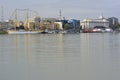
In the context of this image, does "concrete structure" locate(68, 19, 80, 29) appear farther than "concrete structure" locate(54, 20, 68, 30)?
Yes

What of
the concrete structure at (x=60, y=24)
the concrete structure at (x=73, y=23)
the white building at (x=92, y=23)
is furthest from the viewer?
the white building at (x=92, y=23)

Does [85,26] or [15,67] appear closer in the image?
[15,67]

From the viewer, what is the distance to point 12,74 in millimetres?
12898

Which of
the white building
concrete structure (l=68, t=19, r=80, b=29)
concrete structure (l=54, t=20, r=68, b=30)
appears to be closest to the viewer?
concrete structure (l=54, t=20, r=68, b=30)

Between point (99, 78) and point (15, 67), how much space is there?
15.5ft

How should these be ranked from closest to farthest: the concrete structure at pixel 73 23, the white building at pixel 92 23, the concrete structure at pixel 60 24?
1. the concrete structure at pixel 60 24
2. the concrete structure at pixel 73 23
3. the white building at pixel 92 23

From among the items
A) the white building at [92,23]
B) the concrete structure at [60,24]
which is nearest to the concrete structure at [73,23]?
the concrete structure at [60,24]

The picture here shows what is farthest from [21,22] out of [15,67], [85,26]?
[15,67]

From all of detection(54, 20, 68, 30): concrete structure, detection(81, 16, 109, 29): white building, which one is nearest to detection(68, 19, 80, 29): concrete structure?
detection(54, 20, 68, 30): concrete structure

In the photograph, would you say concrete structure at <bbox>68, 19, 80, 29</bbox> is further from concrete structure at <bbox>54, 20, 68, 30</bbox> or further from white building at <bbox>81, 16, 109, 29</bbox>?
white building at <bbox>81, 16, 109, 29</bbox>

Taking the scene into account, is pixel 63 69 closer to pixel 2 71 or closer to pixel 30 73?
pixel 30 73

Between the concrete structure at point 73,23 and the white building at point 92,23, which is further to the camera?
the white building at point 92,23

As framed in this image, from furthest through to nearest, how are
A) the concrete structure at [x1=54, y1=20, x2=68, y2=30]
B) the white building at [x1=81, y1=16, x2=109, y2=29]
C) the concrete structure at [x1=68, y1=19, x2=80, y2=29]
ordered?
1. the white building at [x1=81, y1=16, x2=109, y2=29]
2. the concrete structure at [x1=68, y1=19, x2=80, y2=29]
3. the concrete structure at [x1=54, y1=20, x2=68, y2=30]

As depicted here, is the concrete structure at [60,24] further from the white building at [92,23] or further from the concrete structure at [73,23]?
the white building at [92,23]
